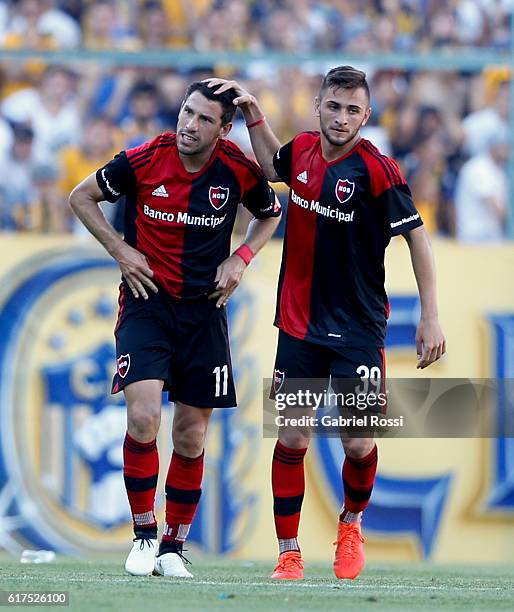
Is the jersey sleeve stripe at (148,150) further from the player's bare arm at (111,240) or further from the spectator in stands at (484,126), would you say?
Result: the spectator in stands at (484,126)

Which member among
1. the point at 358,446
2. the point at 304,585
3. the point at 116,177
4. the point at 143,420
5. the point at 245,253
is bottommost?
the point at 304,585

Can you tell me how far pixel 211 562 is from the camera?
8000 mm

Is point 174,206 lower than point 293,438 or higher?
higher

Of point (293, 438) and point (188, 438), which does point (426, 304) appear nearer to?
point (293, 438)

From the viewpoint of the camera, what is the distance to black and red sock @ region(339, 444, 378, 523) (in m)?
6.04

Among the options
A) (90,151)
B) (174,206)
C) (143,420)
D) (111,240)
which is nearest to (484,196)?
(90,151)

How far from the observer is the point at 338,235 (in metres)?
5.86

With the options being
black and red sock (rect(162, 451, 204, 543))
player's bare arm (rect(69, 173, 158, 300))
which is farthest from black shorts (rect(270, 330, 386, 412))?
player's bare arm (rect(69, 173, 158, 300))

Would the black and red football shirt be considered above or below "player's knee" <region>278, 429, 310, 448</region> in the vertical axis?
above

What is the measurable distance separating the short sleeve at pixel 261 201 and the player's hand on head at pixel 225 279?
0.33m

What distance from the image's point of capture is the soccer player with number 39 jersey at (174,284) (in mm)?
5801

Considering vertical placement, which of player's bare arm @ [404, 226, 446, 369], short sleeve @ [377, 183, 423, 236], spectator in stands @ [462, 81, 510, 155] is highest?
spectator in stands @ [462, 81, 510, 155]

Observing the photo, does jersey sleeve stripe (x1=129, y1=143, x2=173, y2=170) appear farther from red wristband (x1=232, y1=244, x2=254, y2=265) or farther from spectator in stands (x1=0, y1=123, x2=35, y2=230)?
spectator in stands (x1=0, y1=123, x2=35, y2=230)

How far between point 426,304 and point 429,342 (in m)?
0.18
